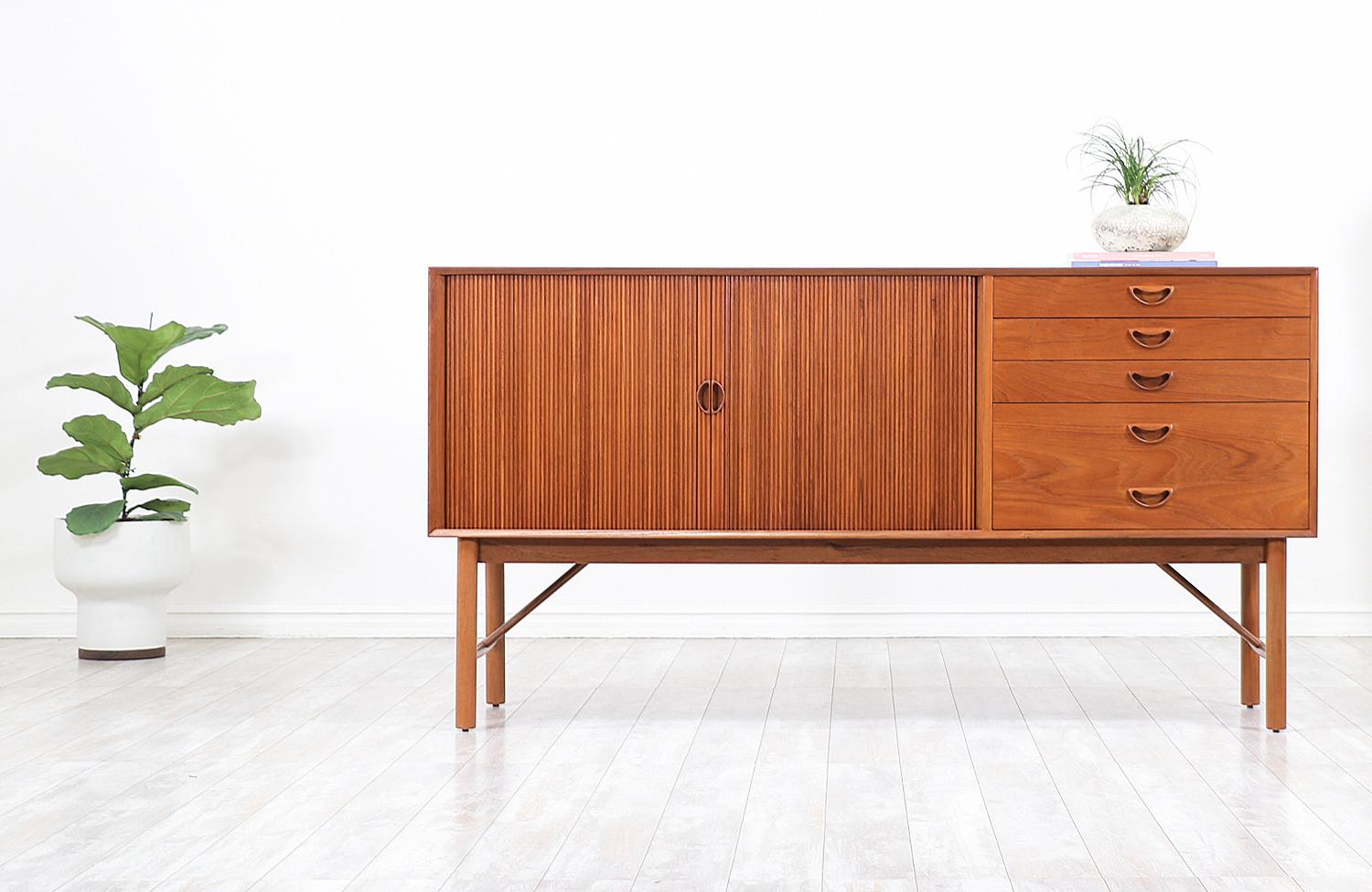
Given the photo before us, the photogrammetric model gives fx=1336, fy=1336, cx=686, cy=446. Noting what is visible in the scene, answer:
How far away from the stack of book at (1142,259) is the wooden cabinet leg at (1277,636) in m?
0.54

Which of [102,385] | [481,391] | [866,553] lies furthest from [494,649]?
[102,385]

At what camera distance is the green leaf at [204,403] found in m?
3.23

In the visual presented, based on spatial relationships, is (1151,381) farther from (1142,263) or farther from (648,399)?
(648,399)

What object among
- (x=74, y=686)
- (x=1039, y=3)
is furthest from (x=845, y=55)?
(x=74, y=686)

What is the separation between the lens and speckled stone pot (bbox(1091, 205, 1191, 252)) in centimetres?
254

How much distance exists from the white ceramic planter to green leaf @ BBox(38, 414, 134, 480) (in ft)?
0.43

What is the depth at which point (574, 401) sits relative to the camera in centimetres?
245

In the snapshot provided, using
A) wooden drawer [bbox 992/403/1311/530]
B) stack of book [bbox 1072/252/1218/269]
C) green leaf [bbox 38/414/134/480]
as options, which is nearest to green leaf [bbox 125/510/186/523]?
green leaf [bbox 38/414/134/480]

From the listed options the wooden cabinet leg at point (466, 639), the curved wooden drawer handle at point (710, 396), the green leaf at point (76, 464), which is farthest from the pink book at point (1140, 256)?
the green leaf at point (76, 464)

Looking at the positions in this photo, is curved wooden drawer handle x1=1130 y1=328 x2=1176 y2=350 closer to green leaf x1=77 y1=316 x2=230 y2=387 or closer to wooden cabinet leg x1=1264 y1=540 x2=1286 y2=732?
wooden cabinet leg x1=1264 y1=540 x2=1286 y2=732

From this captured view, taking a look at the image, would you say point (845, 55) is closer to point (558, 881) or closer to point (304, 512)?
point (304, 512)

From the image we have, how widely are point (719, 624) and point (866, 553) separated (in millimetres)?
1242

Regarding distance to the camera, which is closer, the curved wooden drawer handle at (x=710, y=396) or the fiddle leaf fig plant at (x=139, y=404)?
the curved wooden drawer handle at (x=710, y=396)

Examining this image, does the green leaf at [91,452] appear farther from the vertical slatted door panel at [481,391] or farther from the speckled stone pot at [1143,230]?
the speckled stone pot at [1143,230]
